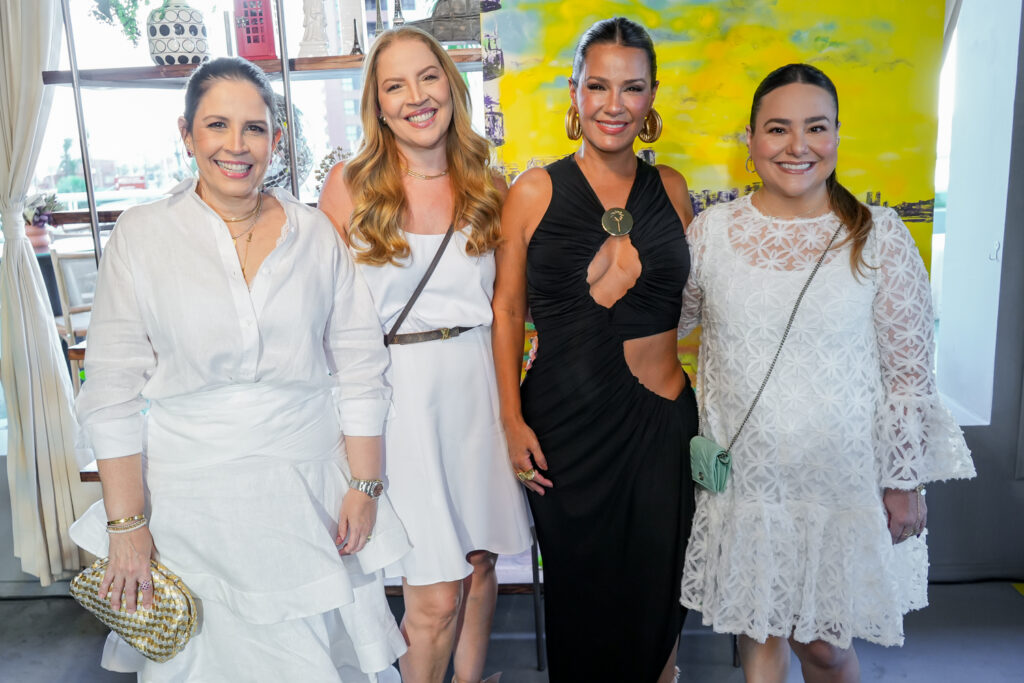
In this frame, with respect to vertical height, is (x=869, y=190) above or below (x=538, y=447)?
above

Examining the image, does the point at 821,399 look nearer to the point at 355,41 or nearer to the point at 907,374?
the point at 907,374

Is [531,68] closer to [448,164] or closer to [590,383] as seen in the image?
[448,164]

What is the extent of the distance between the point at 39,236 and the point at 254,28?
4.03 feet

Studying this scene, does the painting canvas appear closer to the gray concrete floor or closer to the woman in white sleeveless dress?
the woman in white sleeveless dress

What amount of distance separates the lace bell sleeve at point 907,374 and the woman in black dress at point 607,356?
0.50 metres

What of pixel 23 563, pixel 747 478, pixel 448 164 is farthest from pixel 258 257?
pixel 23 563

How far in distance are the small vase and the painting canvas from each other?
1.84m

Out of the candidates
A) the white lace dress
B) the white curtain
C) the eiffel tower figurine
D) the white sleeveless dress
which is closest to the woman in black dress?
the white sleeveless dress

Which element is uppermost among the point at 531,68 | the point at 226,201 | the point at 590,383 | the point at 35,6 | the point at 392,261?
the point at 35,6

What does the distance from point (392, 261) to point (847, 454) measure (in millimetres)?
1188

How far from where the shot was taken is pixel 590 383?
223cm

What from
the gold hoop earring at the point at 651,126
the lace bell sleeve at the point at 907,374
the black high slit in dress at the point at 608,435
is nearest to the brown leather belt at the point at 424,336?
the black high slit in dress at the point at 608,435

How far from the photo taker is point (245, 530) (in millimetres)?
1821

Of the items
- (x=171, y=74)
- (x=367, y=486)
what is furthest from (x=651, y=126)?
(x=171, y=74)
